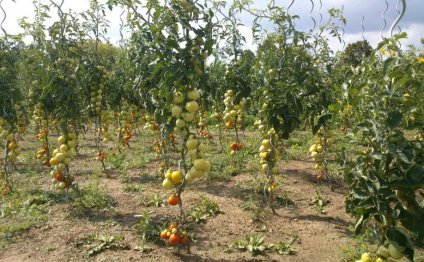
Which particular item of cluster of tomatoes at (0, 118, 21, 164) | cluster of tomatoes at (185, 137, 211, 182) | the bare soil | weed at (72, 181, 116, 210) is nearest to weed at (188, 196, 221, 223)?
the bare soil

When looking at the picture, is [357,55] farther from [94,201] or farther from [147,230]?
[147,230]

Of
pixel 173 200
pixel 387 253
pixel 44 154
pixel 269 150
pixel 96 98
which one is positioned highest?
pixel 96 98

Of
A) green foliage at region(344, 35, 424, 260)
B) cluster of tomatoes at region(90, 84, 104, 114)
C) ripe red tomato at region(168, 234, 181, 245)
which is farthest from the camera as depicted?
cluster of tomatoes at region(90, 84, 104, 114)

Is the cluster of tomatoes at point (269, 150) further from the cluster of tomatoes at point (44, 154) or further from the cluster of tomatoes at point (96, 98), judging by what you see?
the cluster of tomatoes at point (44, 154)

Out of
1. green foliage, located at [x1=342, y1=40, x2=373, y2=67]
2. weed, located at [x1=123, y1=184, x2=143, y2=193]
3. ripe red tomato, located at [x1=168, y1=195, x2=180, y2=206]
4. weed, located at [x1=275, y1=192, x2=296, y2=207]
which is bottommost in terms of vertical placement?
weed, located at [x1=275, y1=192, x2=296, y2=207]

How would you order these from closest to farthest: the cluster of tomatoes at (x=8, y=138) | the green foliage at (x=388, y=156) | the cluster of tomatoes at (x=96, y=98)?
the green foliage at (x=388, y=156)
the cluster of tomatoes at (x=8, y=138)
the cluster of tomatoes at (x=96, y=98)

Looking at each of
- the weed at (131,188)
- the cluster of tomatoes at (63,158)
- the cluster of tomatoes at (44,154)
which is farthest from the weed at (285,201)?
the cluster of tomatoes at (44,154)

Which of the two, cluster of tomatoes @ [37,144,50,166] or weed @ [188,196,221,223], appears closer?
weed @ [188,196,221,223]

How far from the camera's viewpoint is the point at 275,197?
5.06 meters

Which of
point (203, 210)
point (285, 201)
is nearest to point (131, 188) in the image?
point (203, 210)

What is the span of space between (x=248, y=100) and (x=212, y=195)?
164 cm

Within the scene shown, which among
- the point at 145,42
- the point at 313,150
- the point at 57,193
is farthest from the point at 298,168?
the point at 57,193

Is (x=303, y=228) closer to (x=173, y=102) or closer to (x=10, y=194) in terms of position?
(x=173, y=102)

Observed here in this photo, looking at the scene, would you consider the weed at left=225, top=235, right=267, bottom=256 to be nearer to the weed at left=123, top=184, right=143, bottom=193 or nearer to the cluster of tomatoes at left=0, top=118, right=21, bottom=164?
the weed at left=123, top=184, right=143, bottom=193
